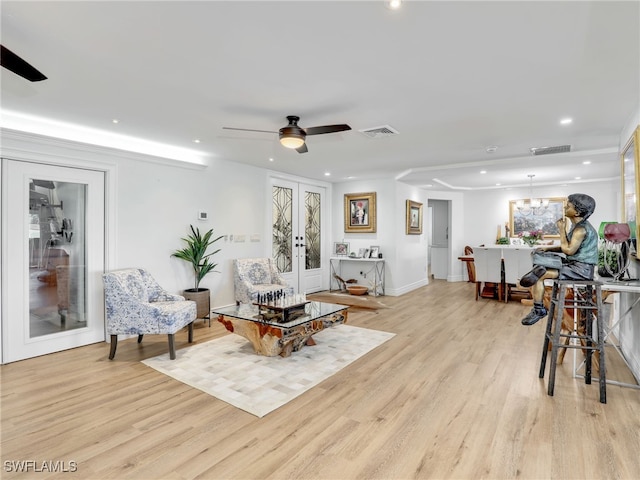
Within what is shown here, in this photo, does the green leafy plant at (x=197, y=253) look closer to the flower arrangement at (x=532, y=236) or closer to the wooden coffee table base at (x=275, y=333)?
the wooden coffee table base at (x=275, y=333)

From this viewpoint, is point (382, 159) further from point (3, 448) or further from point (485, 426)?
point (3, 448)

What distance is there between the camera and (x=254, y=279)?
18.1ft

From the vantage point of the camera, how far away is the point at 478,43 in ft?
7.02

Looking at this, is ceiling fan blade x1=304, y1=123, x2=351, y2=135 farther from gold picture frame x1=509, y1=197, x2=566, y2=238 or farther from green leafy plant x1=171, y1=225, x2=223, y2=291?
gold picture frame x1=509, y1=197, x2=566, y2=238

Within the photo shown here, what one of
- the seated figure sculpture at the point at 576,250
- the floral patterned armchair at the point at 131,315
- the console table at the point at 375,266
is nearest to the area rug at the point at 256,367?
the floral patterned armchair at the point at 131,315

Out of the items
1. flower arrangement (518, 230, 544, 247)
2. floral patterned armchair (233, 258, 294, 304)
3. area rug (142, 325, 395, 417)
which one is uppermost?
flower arrangement (518, 230, 544, 247)

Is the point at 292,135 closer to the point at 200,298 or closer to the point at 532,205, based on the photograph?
the point at 200,298

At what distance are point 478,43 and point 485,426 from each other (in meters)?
2.53

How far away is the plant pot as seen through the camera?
4.67 meters

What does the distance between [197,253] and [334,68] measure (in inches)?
131

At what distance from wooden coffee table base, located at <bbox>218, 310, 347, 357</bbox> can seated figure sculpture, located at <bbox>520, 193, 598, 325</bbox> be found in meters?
2.01

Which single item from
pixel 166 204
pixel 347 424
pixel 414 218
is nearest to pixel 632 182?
pixel 347 424

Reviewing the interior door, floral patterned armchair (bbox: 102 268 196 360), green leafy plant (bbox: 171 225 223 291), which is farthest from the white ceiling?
floral patterned armchair (bbox: 102 268 196 360)

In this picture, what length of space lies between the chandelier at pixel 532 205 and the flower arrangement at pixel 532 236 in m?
0.49
